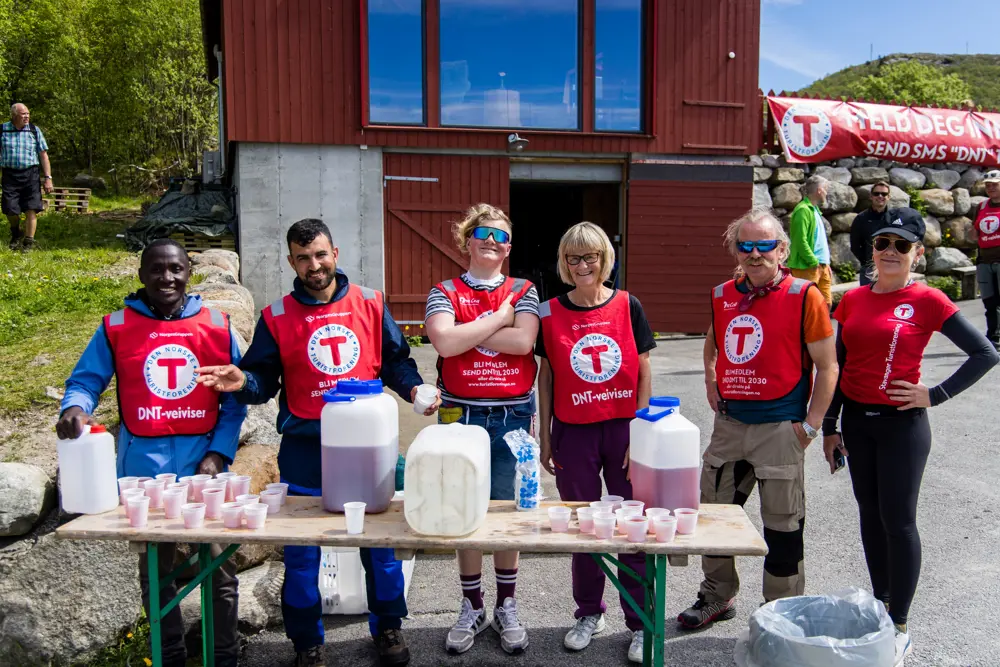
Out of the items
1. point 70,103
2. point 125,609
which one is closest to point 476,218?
point 125,609

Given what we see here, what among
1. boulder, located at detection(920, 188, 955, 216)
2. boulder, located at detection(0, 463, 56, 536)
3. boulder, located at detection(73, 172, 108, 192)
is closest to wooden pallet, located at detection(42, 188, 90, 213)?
boulder, located at detection(73, 172, 108, 192)

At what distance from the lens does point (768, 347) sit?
10.7ft

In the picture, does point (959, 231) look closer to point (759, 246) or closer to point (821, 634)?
point (759, 246)

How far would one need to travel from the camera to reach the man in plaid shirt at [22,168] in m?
9.71

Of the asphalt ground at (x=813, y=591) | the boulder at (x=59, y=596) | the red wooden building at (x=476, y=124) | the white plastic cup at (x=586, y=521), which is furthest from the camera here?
the red wooden building at (x=476, y=124)

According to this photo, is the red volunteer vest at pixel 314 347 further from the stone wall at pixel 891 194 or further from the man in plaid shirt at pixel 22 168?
the stone wall at pixel 891 194

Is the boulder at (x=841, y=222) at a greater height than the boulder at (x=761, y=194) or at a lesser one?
lesser

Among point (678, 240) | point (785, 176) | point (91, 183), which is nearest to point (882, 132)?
point (785, 176)

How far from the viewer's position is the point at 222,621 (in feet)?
10.4

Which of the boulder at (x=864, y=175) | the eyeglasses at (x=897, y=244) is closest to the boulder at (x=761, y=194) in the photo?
the boulder at (x=864, y=175)

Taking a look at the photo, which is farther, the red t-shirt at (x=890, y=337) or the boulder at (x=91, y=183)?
the boulder at (x=91, y=183)

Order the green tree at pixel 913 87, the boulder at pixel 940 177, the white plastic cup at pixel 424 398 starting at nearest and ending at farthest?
1. the white plastic cup at pixel 424 398
2. the boulder at pixel 940 177
3. the green tree at pixel 913 87

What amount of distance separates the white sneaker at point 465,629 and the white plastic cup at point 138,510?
145cm

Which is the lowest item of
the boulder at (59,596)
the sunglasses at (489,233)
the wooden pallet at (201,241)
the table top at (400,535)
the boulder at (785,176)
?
the boulder at (59,596)
